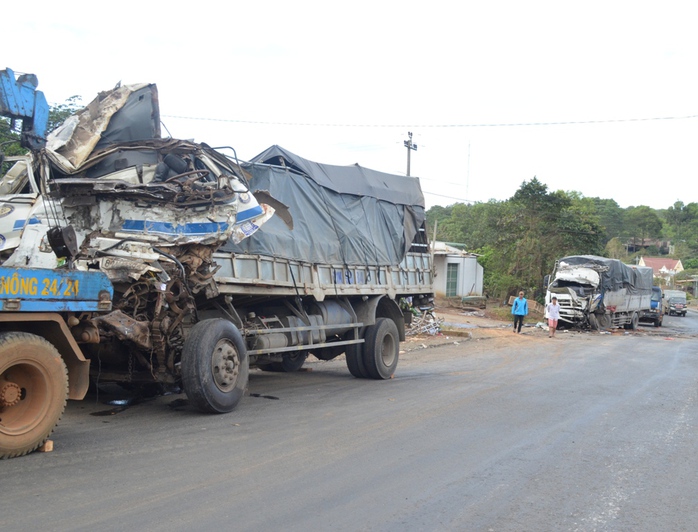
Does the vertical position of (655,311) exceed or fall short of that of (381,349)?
it falls short

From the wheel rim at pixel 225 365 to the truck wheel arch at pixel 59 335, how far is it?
6.05ft

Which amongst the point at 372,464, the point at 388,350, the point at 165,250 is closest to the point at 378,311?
the point at 388,350

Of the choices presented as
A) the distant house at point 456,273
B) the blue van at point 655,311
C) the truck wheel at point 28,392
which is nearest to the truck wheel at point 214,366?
the truck wheel at point 28,392

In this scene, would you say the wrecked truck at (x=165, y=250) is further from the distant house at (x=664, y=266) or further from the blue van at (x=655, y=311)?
the distant house at (x=664, y=266)

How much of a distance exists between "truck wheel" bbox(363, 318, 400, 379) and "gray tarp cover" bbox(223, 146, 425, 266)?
118cm

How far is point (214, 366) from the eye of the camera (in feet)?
25.8

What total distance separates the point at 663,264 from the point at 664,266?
0.83m

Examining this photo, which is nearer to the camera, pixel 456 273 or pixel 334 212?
pixel 334 212

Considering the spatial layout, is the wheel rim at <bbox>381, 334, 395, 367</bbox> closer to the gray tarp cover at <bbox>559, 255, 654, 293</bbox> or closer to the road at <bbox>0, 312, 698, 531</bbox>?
the road at <bbox>0, 312, 698, 531</bbox>

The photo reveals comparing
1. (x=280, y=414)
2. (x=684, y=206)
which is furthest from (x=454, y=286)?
(x=684, y=206)

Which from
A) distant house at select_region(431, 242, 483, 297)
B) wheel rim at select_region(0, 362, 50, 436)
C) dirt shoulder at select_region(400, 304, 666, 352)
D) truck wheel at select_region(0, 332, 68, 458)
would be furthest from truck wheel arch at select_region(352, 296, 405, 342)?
distant house at select_region(431, 242, 483, 297)

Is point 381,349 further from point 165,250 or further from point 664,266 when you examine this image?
point 664,266

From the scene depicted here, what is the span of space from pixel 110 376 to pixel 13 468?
254 centimetres

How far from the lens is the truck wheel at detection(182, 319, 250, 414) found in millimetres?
7629
